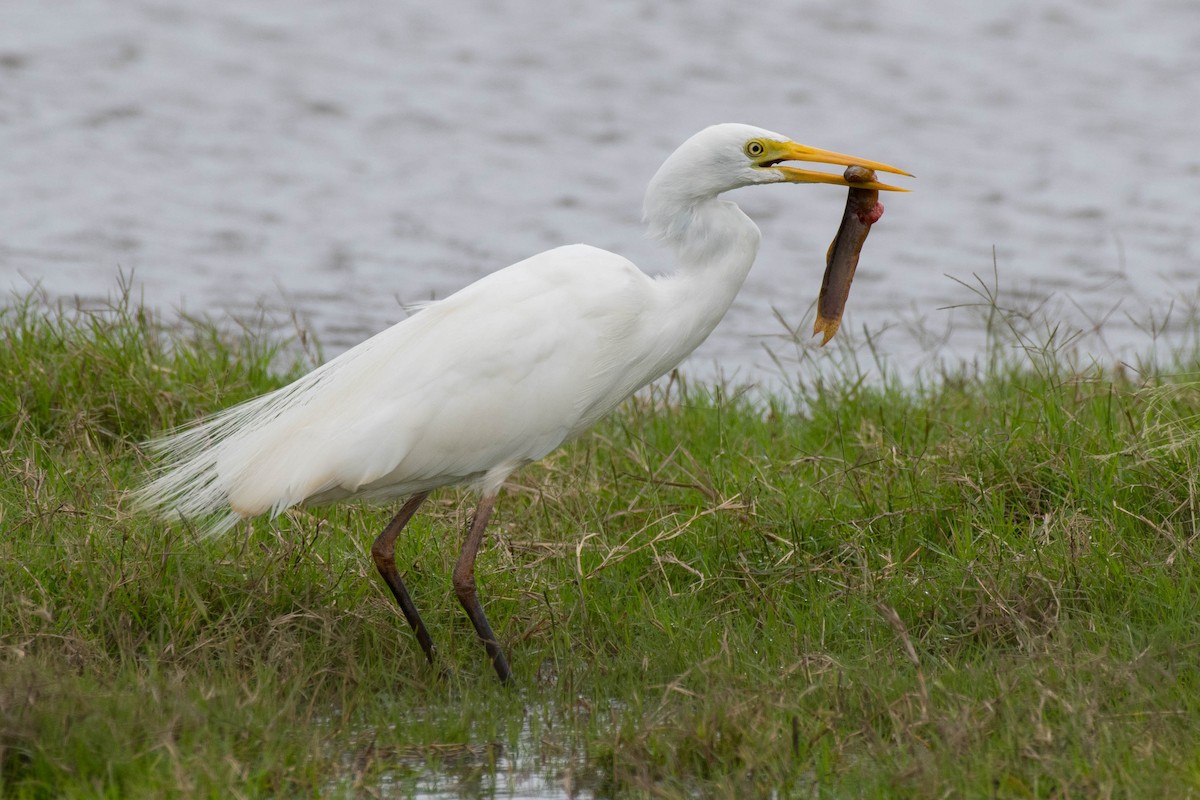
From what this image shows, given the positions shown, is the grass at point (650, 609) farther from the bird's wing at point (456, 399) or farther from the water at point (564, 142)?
the water at point (564, 142)

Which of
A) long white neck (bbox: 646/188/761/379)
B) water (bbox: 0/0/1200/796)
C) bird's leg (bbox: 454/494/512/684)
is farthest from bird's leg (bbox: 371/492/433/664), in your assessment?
water (bbox: 0/0/1200/796)

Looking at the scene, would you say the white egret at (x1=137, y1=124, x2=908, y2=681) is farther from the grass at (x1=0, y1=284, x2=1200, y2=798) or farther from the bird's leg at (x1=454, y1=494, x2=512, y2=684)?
the grass at (x1=0, y1=284, x2=1200, y2=798)

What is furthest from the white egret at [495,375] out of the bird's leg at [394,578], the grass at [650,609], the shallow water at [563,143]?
the shallow water at [563,143]

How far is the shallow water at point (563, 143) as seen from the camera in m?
9.23

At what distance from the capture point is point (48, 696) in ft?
12.0

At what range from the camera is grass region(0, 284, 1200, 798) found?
3.67 m

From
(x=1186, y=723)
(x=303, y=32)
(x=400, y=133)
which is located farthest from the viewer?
(x=303, y=32)

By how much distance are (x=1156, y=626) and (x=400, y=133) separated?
27.4ft

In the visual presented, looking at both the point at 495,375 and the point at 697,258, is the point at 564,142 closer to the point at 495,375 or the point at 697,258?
the point at 697,258

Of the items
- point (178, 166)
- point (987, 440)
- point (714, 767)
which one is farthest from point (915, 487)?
point (178, 166)

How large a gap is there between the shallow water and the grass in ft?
6.60

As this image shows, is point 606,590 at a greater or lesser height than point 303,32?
lesser

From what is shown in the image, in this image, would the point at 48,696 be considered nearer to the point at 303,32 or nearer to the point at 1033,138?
the point at 1033,138

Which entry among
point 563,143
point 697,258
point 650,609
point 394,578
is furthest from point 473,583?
point 563,143
